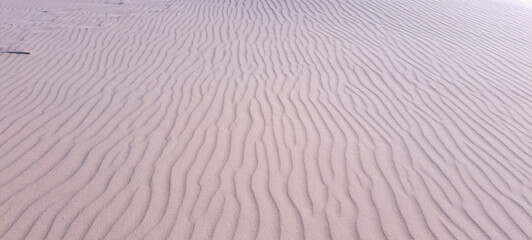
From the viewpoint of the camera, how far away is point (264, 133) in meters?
3.79

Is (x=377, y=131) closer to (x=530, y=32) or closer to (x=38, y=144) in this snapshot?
(x=38, y=144)

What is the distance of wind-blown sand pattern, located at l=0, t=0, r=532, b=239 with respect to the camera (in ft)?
9.03

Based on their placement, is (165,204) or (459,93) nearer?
(165,204)

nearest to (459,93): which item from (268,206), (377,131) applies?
(377,131)

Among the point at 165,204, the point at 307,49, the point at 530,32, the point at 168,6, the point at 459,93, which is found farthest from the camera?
the point at 168,6

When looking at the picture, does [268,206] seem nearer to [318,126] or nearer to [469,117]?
[318,126]

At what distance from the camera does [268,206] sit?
285 centimetres

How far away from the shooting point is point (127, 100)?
174 inches

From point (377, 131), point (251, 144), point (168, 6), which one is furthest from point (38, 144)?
point (168, 6)

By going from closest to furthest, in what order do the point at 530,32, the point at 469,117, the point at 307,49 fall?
the point at 469,117
the point at 307,49
the point at 530,32

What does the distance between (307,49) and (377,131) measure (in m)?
2.74

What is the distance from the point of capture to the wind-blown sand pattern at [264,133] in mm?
2752

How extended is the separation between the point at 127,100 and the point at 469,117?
397 centimetres

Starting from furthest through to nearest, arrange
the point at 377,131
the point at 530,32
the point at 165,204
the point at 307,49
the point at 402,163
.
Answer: the point at 530,32
the point at 307,49
the point at 377,131
the point at 402,163
the point at 165,204
